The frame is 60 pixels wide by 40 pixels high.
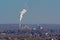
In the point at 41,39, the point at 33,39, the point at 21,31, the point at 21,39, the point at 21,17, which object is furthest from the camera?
the point at 21,31

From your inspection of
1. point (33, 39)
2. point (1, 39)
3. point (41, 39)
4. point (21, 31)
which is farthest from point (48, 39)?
point (21, 31)

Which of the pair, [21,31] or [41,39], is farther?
[21,31]

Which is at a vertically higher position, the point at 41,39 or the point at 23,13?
the point at 23,13

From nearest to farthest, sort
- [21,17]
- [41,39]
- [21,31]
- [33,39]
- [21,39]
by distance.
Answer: [21,17] → [33,39] → [41,39] → [21,39] → [21,31]

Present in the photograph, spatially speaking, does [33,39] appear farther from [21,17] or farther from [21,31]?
[21,31]

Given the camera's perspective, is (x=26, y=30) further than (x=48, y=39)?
Yes

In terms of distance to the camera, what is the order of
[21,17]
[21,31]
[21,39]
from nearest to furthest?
1. [21,17]
2. [21,39]
3. [21,31]

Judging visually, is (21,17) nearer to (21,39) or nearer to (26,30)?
(21,39)

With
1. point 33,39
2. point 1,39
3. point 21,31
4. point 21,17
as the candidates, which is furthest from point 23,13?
point 21,31

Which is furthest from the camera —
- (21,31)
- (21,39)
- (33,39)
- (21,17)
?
(21,31)
